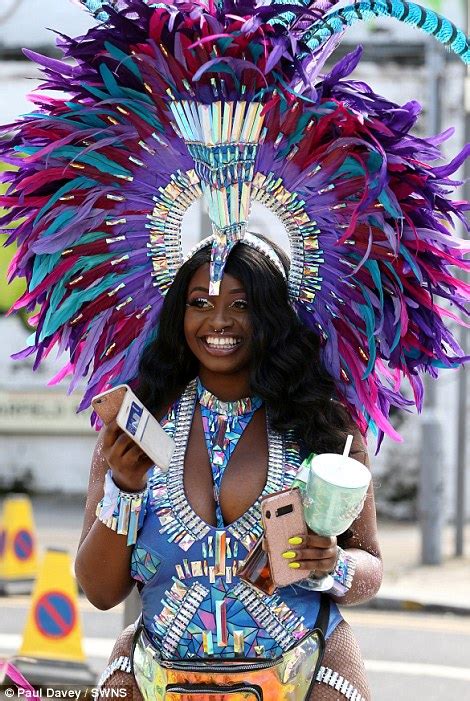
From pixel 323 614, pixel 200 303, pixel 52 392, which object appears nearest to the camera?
pixel 323 614

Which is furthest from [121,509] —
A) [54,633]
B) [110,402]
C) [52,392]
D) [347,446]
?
[52,392]

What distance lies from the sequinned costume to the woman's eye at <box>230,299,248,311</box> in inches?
2.5

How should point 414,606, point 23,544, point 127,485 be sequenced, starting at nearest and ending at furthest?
point 127,485 → point 414,606 → point 23,544

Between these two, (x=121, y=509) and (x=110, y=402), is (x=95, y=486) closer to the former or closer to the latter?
(x=121, y=509)

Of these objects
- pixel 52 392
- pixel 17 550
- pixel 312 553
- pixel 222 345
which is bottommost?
pixel 17 550

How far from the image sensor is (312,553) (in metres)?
2.77

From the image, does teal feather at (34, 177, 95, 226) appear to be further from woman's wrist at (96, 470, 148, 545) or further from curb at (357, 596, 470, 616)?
curb at (357, 596, 470, 616)

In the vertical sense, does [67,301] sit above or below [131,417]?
above

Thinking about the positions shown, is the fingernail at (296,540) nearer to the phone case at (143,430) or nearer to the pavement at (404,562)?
the phone case at (143,430)

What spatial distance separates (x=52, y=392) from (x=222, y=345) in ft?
43.9

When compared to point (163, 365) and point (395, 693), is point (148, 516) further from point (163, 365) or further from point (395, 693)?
point (395, 693)

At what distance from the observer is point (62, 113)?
3260mm

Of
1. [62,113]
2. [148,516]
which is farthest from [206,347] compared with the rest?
[62,113]

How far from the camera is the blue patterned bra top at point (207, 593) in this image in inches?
114
